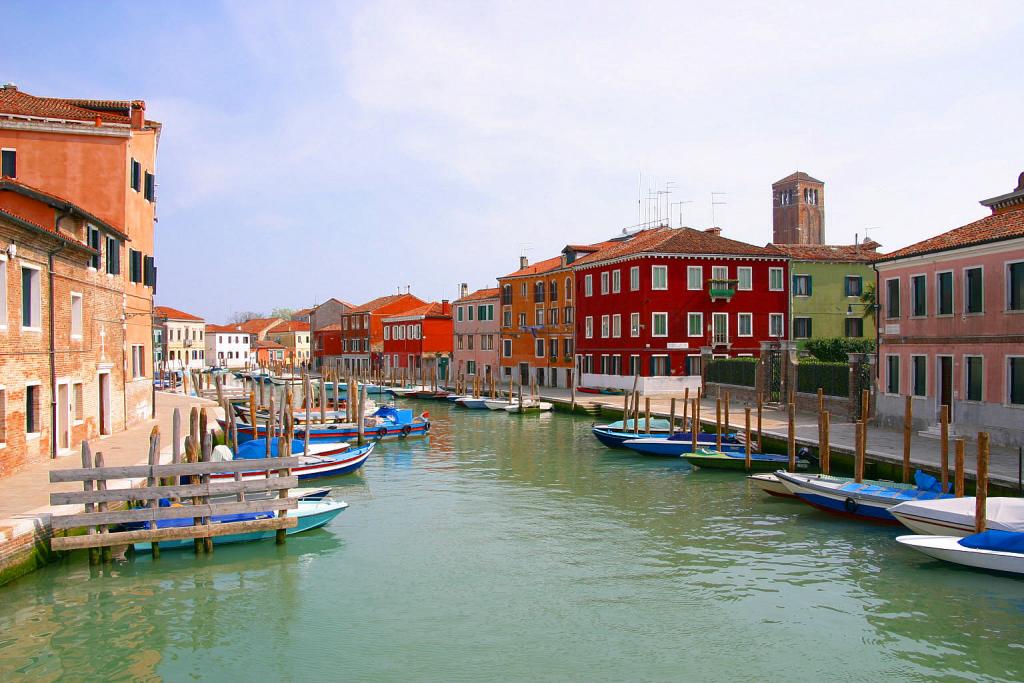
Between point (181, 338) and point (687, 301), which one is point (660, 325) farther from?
point (181, 338)

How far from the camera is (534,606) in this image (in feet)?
39.6

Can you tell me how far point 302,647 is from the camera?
1062cm

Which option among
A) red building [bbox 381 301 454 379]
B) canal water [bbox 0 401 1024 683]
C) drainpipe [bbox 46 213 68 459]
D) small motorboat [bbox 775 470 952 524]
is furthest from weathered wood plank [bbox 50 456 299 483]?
red building [bbox 381 301 454 379]

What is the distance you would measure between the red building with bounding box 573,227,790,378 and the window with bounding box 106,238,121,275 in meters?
26.5

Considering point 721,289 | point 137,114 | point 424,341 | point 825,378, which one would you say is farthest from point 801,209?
point 137,114

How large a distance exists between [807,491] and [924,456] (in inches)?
164

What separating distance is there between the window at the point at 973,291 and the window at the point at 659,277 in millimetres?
21930

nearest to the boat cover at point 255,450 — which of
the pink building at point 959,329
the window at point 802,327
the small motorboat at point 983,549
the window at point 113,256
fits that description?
the window at point 113,256

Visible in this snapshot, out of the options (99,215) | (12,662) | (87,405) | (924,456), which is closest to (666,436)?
(924,456)

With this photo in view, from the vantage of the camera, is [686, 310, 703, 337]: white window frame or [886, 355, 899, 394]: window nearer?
[886, 355, 899, 394]: window

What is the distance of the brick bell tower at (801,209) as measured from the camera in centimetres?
7906

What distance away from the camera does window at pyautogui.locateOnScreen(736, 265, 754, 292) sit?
148 feet

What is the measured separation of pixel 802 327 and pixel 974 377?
81.6ft

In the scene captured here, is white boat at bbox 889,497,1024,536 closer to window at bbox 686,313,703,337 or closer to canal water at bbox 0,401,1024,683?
canal water at bbox 0,401,1024,683
